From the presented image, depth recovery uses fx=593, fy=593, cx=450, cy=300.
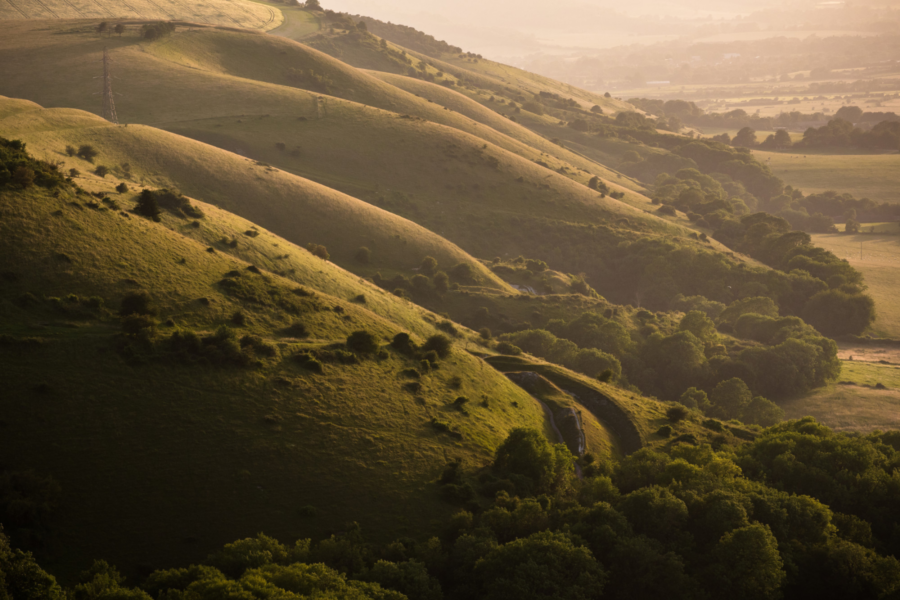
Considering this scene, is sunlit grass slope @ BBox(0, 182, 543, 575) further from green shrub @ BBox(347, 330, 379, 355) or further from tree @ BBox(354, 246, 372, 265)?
tree @ BBox(354, 246, 372, 265)

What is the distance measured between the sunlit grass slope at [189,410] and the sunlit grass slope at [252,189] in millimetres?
39887

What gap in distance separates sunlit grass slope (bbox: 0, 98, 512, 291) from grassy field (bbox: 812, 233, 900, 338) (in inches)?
3599

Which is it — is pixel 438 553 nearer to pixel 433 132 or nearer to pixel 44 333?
pixel 44 333

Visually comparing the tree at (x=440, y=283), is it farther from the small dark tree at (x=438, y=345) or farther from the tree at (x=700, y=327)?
the tree at (x=700, y=327)

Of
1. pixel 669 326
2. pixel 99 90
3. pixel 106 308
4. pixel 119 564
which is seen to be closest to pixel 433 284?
pixel 669 326

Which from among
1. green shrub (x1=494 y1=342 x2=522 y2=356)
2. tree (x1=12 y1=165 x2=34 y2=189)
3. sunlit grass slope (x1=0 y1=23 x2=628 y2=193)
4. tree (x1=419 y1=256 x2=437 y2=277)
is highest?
sunlit grass slope (x1=0 y1=23 x2=628 y2=193)

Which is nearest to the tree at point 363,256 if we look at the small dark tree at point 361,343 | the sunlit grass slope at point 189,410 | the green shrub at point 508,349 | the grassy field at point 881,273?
the green shrub at point 508,349

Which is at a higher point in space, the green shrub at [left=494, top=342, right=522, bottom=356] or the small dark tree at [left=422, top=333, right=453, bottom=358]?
the small dark tree at [left=422, top=333, right=453, bottom=358]

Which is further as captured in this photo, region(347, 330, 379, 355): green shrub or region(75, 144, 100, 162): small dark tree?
region(75, 144, 100, 162): small dark tree

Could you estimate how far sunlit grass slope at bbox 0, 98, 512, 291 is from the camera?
10169cm

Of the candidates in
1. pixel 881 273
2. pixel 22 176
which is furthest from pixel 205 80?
pixel 881 273

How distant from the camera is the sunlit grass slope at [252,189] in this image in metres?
102

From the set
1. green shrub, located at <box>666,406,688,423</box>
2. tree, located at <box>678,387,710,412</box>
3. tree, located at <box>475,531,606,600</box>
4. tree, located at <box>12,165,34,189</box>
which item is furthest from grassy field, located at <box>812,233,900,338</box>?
tree, located at <box>12,165,34,189</box>

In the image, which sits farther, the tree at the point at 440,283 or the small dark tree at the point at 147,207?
the tree at the point at 440,283
